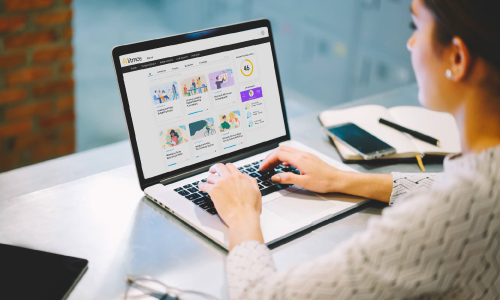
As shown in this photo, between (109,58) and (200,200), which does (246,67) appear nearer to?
(200,200)

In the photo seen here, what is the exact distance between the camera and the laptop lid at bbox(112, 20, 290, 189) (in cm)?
100

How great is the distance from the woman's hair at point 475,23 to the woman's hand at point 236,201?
44 cm

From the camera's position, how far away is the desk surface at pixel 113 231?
823 millimetres

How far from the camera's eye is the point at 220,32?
109cm

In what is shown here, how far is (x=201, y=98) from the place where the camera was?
1.07 m

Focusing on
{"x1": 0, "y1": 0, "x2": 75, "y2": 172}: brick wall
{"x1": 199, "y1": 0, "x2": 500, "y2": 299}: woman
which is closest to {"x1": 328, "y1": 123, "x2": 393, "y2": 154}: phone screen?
{"x1": 199, "y1": 0, "x2": 500, "y2": 299}: woman

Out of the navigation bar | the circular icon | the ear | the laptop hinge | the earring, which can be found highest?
the navigation bar

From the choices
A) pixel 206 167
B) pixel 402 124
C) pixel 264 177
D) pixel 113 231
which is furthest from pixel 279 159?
pixel 402 124

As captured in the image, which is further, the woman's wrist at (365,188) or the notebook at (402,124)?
the notebook at (402,124)

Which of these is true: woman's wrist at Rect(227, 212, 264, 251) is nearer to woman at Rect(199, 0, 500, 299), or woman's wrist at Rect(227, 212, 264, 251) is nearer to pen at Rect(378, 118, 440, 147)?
woman at Rect(199, 0, 500, 299)

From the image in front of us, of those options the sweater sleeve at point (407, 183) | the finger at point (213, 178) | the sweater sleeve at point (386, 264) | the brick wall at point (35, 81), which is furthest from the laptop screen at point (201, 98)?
the brick wall at point (35, 81)

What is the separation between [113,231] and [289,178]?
1.24 ft

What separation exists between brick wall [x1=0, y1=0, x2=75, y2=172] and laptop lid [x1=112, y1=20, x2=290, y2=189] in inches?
41.0

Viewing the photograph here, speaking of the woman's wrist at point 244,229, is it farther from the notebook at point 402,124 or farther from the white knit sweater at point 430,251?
the notebook at point 402,124
